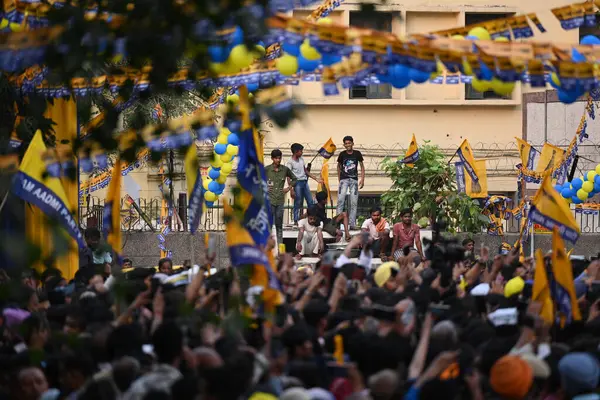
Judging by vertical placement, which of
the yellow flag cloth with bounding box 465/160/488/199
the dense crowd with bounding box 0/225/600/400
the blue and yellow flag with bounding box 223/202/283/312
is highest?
the yellow flag cloth with bounding box 465/160/488/199

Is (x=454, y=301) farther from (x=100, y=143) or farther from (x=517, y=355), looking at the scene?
(x=100, y=143)

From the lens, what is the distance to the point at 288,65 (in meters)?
10.3

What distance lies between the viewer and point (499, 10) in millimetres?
30969

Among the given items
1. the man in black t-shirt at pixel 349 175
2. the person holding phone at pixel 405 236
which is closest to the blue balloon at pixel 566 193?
the man in black t-shirt at pixel 349 175

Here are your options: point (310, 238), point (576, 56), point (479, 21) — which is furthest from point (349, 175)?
point (479, 21)

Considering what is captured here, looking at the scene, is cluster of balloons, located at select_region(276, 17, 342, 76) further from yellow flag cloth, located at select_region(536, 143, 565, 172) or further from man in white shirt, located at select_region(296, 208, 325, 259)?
yellow flag cloth, located at select_region(536, 143, 565, 172)

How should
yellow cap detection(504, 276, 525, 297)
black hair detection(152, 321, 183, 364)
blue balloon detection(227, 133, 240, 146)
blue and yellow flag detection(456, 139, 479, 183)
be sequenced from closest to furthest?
black hair detection(152, 321, 183, 364) < yellow cap detection(504, 276, 525, 297) < blue balloon detection(227, 133, 240, 146) < blue and yellow flag detection(456, 139, 479, 183)

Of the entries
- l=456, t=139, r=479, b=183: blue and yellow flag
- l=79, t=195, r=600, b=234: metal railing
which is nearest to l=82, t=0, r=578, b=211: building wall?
l=79, t=195, r=600, b=234: metal railing

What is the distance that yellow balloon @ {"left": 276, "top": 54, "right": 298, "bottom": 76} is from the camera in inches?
407

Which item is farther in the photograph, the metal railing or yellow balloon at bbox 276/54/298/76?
the metal railing

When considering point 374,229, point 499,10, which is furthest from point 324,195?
Result: point 499,10

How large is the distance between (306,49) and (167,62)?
3.67 metres

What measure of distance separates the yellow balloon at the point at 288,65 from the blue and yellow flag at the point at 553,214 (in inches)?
101

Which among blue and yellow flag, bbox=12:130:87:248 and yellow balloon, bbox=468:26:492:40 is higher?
yellow balloon, bbox=468:26:492:40
